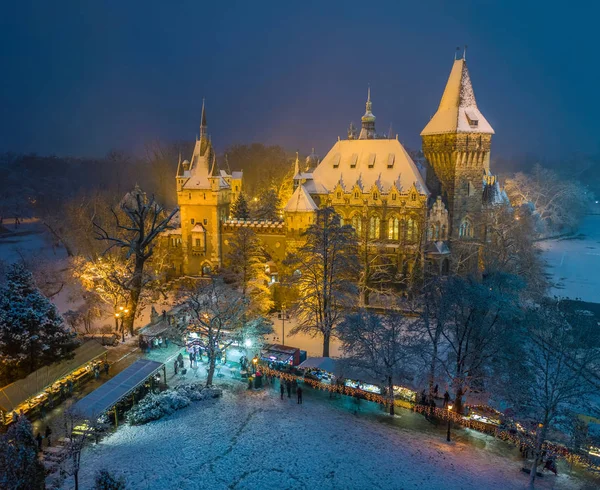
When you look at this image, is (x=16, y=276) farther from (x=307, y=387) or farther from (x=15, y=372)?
(x=307, y=387)

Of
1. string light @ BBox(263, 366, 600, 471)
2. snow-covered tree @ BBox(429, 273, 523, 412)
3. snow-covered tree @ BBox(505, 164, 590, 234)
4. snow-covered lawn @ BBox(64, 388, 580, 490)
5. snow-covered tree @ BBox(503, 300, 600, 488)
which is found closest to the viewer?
snow-covered tree @ BBox(503, 300, 600, 488)

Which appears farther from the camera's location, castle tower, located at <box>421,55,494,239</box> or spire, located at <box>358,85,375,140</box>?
spire, located at <box>358,85,375,140</box>

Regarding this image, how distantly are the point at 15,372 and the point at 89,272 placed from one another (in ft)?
55.7

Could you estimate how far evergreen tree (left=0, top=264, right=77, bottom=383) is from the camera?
20.5m

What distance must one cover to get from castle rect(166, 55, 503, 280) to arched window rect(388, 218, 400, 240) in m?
0.09

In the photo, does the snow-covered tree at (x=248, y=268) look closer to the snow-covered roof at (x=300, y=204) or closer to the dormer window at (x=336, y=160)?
the snow-covered roof at (x=300, y=204)

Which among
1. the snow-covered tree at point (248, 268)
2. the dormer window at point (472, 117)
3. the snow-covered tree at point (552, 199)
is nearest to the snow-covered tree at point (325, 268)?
the snow-covered tree at point (248, 268)

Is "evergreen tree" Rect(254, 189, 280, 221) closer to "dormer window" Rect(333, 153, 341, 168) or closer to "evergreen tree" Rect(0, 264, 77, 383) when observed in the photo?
"dormer window" Rect(333, 153, 341, 168)

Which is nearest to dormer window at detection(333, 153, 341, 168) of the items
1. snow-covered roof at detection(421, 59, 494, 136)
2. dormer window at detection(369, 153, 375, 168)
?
dormer window at detection(369, 153, 375, 168)

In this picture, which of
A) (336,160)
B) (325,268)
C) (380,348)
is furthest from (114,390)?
(336,160)

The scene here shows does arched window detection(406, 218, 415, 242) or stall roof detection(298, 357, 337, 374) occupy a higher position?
arched window detection(406, 218, 415, 242)

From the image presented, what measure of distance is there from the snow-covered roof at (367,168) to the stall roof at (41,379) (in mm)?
25952

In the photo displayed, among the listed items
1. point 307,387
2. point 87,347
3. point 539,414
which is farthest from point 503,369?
point 87,347

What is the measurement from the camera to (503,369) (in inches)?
789
